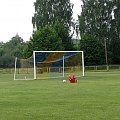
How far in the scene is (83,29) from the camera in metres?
83.0

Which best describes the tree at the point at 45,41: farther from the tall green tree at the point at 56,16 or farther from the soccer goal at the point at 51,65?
the soccer goal at the point at 51,65

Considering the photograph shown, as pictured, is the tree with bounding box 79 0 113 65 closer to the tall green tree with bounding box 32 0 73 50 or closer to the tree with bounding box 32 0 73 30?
the tall green tree with bounding box 32 0 73 50

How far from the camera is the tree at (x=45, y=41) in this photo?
80.0 meters

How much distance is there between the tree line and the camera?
81.3 m

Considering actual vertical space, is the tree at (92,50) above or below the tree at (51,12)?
below

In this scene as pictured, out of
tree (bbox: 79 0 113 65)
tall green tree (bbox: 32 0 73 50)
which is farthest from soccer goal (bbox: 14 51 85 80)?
tall green tree (bbox: 32 0 73 50)

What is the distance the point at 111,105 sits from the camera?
1500 centimetres

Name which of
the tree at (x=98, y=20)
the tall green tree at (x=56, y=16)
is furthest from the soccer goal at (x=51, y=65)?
the tall green tree at (x=56, y=16)

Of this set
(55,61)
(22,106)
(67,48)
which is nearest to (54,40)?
(67,48)

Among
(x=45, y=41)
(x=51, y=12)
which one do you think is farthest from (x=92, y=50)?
(x=51, y=12)

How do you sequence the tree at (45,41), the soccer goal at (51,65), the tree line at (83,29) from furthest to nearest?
the tree line at (83,29)
the tree at (45,41)
the soccer goal at (51,65)

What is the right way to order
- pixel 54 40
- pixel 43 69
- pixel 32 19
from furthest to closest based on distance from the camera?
pixel 32 19
pixel 54 40
pixel 43 69

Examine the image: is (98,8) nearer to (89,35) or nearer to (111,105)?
(89,35)

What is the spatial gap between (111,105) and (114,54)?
71.8 m
